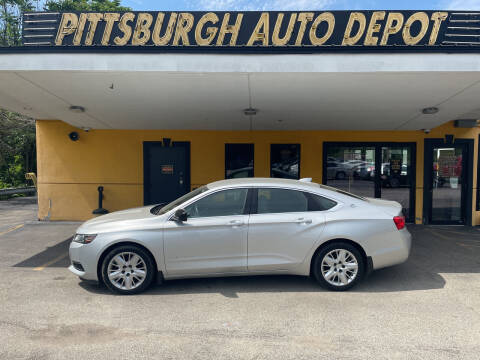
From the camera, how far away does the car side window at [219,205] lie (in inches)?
176

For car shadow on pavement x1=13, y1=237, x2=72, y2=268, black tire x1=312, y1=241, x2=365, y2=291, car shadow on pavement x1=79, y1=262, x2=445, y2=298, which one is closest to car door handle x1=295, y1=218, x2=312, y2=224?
black tire x1=312, y1=241, x2=365, y2=291

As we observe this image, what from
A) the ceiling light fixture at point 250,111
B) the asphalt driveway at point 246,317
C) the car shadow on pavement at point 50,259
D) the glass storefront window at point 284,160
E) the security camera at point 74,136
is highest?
the ceiling light fixture at point 250,111

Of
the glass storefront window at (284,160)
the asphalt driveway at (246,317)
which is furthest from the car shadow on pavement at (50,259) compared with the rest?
the glass storefront window at (284,160)

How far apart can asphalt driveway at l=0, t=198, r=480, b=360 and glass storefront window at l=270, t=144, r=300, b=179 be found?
462 cm

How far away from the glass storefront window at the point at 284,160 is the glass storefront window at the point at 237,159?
2.10ft

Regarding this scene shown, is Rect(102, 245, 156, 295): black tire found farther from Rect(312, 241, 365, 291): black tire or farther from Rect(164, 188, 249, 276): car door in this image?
Rect(312, 241, 365, 291): black tire

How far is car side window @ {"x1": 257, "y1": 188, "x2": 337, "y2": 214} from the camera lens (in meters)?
4.51

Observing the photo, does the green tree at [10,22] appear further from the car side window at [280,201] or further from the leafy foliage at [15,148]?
the car side window at [280,201]

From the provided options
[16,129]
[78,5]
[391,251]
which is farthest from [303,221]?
[78,5]

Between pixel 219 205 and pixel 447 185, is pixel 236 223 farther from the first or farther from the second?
pixel 447 185

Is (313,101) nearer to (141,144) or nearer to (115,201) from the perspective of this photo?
(141,144)

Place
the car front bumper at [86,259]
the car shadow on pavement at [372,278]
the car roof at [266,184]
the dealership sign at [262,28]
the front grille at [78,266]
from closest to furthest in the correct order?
1. the car front bumper at [86,259]
2. the front grille at [78,266]
3. the car shadow on pavement at [372,278]
4. the car roof at [266,184]
5. the dealership sign at [262,28]

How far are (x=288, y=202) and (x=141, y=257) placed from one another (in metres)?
2.12

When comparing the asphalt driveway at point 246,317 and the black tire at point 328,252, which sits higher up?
the black tire at point 328,252
